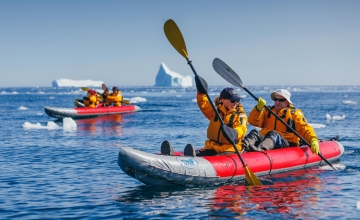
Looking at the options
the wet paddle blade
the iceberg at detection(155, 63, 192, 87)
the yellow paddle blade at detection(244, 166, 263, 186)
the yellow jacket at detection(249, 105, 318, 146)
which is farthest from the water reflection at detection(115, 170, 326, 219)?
the iceberg at detection(155, 63, 192, 87)

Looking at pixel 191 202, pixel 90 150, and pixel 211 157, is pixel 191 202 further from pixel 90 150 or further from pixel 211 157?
pixel 90 150

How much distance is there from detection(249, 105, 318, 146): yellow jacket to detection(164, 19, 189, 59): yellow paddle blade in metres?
2.03

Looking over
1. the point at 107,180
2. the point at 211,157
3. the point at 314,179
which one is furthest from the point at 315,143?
the point at 107,180

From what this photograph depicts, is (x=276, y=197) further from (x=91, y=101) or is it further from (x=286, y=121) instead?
(x=91, y=101)

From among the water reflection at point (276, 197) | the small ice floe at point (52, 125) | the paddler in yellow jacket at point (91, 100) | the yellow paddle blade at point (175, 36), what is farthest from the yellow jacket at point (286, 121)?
the paddler in yellow jacket at point (91, 100)

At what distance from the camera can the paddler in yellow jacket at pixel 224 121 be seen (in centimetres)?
Answer: 878

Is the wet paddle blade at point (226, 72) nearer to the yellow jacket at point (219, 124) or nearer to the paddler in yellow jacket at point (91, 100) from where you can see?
the yellow jacket at point (219, 124)

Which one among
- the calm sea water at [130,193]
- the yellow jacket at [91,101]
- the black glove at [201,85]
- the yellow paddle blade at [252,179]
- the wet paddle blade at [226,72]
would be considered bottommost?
the calm sea water at [130,193]

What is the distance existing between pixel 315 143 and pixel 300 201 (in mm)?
2480

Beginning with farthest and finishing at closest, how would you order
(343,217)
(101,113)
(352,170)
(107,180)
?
(101,113) → (352,170) → (107,180) → (343,217)

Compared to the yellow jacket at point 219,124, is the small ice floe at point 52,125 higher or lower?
lower

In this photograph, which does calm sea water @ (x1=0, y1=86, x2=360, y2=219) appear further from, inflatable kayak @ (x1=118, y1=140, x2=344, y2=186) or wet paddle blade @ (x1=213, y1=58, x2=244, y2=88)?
wet paddle blade @ (x1=213, y1=58, x2=244, y2=88)

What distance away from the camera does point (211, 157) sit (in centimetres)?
869

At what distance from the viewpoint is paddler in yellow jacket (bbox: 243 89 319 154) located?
9969 millimetres
